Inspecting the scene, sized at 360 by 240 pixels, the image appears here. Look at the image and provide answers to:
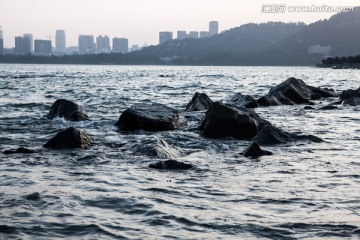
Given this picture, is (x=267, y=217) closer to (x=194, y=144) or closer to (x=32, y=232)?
(x=32, y=232)

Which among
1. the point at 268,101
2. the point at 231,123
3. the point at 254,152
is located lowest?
the point at 254,152

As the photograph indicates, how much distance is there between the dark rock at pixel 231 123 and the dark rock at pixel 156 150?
308 centimetres

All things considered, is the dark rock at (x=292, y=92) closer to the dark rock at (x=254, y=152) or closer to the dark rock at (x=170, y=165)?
the dark rock at (x=254, y=152)

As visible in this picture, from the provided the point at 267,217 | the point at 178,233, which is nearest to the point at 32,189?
the point at 178,233

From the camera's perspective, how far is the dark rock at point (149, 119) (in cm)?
1700

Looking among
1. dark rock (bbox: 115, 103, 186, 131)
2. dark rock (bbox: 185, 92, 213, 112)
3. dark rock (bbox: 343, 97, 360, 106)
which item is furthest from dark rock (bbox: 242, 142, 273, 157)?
dark rock (bbox: 343, 97, 360, 106)

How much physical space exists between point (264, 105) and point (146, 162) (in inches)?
662

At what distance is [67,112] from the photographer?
20422 millimetres

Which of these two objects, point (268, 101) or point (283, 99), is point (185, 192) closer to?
point (268, 101)

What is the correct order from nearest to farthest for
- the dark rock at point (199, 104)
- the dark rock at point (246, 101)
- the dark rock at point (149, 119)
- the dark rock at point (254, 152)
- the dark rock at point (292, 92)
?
the dark rock at point (254, 152), the dark rock at point (149, 119), the dark rock at point (199, 104), the dark rock at point (246, 101), the dark rock at point (292, 92)

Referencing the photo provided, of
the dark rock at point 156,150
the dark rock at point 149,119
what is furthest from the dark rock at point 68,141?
the dark rock at point 149,119

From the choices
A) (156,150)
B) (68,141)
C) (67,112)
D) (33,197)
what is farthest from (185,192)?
(67,112)

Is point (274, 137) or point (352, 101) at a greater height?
point (352, 101)

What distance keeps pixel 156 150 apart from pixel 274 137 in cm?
384
